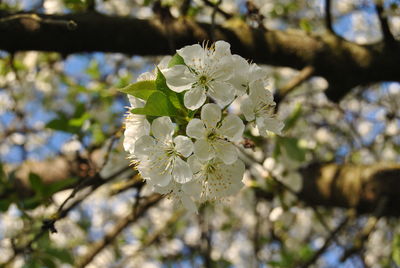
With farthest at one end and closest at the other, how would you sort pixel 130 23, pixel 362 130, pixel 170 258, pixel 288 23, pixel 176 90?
pixel 362 130 < pixel 288 23 < pixel 170 258 < pixel 130 23 < pixel 176 90

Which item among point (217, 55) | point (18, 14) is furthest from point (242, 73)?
point (18, 14)

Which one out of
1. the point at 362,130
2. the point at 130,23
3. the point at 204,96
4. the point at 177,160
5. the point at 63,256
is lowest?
the point at 362,130

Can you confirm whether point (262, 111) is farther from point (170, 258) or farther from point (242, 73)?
point (170, 258)

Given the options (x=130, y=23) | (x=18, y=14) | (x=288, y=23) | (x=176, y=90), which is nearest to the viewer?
(x=176, y=90)

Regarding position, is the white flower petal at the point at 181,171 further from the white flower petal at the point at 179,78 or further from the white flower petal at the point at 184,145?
the white flower petal at the point at 179,78

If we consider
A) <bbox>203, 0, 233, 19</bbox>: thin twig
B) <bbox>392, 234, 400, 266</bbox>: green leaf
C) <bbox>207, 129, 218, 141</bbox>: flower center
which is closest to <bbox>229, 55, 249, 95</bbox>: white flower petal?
<bbox>207, 129, 218, 141</bbox>: flower center

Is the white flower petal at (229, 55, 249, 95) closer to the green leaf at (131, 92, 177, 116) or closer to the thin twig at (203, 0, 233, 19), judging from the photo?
the green leaf at (131, 92, 177, 116)
